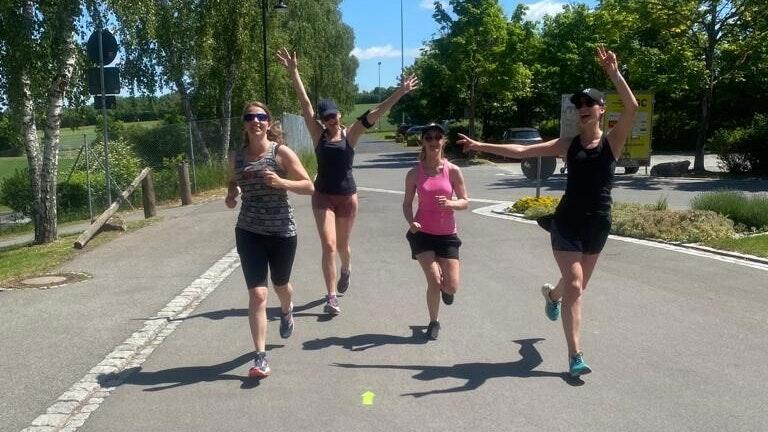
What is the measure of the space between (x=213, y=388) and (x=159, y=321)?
1.97 metres

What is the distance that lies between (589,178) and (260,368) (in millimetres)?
2490

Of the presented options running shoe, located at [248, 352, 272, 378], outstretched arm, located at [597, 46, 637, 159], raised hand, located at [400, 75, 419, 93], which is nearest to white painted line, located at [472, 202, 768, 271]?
outstretched arm, located at [597, 46, 637, 159]

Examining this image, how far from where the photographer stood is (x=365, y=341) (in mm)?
5789

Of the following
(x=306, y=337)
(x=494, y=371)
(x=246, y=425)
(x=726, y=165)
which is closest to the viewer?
(x=246, y=425)

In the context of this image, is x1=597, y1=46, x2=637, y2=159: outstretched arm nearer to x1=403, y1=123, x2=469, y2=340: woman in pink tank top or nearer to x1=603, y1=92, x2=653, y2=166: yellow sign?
x1=403, y1=123, x2=469, y2=340: woman in pink tank top

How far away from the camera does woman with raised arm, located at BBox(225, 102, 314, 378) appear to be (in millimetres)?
4996

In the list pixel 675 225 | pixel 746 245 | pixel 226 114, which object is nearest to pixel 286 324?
pixel 746 245

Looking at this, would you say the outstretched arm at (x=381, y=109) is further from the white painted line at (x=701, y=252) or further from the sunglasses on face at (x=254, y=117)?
A: the white painted line at (x=701, y=252)

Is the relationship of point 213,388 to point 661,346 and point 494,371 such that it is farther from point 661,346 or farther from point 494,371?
point 661,346

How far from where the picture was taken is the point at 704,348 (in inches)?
217

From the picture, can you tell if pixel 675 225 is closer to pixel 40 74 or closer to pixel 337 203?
pixel 337 203

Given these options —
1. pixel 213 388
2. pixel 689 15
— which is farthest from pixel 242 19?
pixel 213 388

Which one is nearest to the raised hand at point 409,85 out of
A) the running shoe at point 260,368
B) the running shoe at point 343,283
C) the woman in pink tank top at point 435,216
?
the woman in pink tank top at point 435,216

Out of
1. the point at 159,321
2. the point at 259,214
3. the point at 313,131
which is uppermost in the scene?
the point at 313,131
